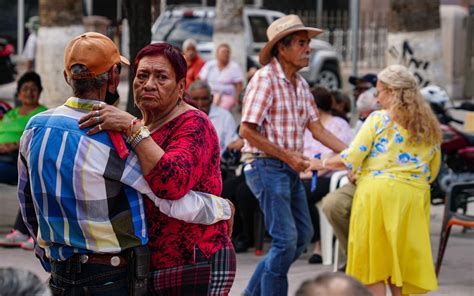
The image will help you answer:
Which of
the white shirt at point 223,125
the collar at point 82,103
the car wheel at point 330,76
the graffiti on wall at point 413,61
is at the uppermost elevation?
the collar at point 82,103

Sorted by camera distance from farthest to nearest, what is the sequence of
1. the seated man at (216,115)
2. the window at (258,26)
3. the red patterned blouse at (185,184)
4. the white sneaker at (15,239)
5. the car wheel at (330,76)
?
1. the car wheel at (330,76)
2. the window at (258,26)
3. the seated man at (216,115)
4. the white sneaker at (15,239)
5. the red patterned blouse at (185,184)

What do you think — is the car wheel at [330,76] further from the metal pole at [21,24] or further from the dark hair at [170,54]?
the dark hair at [170,54]

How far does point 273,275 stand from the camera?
6.91m

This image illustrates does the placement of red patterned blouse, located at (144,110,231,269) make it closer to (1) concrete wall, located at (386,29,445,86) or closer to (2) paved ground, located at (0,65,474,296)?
(2) paved ground, located at (0,65,474,296)

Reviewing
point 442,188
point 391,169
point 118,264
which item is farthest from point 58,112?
point 442,188

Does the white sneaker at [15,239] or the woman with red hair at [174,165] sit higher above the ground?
the woman with red hair at [174,165]

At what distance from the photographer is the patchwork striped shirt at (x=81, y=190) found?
4.07 metres

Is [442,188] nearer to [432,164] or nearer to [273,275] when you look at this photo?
[432,164]

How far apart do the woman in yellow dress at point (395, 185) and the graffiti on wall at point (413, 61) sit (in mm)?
5924

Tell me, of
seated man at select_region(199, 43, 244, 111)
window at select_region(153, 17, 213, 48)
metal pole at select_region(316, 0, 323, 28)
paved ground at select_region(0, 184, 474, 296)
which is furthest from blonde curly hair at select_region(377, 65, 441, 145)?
metal pole at select_region(316, 0, 323, 28)

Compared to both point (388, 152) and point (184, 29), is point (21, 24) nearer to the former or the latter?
point (184, 29)

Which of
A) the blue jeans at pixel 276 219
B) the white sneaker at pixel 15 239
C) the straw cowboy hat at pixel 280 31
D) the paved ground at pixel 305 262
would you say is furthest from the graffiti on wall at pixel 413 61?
the blue jeans at pixel 276 219

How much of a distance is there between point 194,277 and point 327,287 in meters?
1.30

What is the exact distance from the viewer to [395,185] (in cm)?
716
